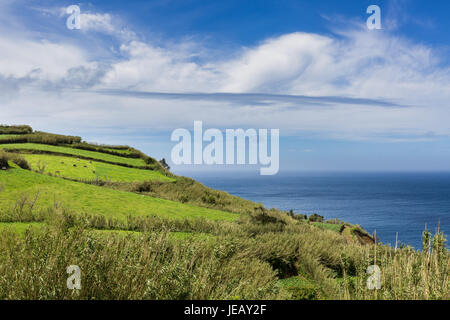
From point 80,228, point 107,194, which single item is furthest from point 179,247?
point 107,194

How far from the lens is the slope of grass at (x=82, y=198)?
27.6 feet

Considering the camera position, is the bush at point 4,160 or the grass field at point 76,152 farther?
the grass field at point 76,152

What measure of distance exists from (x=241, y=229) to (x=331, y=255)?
7.63 ft

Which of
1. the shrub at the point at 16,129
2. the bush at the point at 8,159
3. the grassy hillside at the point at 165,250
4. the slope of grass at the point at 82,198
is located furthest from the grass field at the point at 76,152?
the slope of grass at the point at 82,198

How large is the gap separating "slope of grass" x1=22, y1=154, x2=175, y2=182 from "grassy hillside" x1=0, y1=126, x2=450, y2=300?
0.09 metres

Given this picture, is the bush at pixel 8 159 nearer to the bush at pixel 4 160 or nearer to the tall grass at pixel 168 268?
the bush at pixel 4 160

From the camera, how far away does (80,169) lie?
14383 mm

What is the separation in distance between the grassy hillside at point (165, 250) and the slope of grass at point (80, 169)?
3.5 inches

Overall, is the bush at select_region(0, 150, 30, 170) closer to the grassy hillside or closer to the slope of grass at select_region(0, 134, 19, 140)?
the grassy hillside

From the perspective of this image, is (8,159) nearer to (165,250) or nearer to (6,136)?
(165,250)

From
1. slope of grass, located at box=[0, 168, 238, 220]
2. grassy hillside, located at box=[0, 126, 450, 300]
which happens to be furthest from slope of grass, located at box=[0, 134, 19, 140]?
slope of grass, located at box=[0, 168, 238, 220]

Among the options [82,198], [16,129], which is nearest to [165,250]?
[82,198]

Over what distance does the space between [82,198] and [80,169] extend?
19.1 feet
